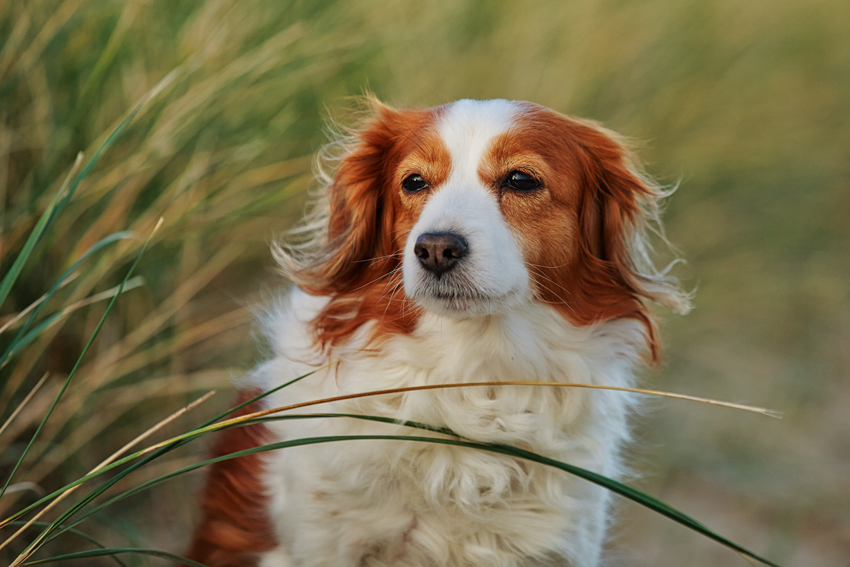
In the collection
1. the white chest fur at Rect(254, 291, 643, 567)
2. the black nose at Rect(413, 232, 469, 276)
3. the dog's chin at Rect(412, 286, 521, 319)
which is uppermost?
the black nose at Rect(413, 232, 469, 276)

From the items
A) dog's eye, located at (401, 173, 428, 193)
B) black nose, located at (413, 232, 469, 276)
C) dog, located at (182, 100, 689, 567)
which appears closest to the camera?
black nose, located at (413, 232, 469, 276)

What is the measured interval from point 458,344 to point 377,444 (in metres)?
0.40

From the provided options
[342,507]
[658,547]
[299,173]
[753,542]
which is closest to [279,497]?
[342,507]

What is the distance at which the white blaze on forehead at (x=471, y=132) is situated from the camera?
2.15m

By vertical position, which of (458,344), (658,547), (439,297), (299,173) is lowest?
(658,547)

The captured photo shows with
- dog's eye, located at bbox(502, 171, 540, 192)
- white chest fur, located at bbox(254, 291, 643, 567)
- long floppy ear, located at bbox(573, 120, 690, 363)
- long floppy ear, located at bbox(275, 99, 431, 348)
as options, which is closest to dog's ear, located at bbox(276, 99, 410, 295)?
long floppy ear, located at bbox(275, 99, 431, 348)

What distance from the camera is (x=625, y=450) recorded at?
281cm

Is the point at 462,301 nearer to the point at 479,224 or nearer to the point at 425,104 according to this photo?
the point at 479,224

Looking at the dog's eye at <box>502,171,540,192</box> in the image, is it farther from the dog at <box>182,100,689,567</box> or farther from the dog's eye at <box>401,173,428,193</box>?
the dog's eye at <box>401,173,428,193</box>

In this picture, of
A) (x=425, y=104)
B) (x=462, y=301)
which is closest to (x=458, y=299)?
(x=462, y=301)

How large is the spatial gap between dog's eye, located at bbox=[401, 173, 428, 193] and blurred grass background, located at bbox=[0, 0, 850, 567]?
1024mm

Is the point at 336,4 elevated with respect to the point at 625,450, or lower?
elevated

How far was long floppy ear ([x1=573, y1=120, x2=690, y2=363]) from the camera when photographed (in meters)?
2.37

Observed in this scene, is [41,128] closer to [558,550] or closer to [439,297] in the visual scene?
[439,297]
